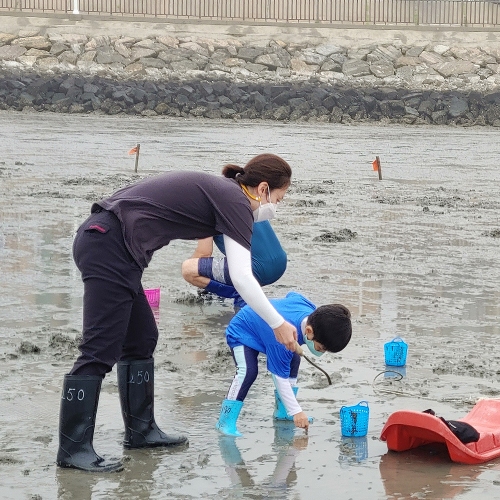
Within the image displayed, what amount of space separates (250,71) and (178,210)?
39.1 meters

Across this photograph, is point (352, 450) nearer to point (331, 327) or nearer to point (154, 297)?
point (331, 327)

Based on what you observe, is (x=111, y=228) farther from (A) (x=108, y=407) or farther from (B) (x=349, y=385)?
(B) (x=349, y=385)

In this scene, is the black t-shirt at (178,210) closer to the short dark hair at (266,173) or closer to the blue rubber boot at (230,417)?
the short dark hair at (266,173)

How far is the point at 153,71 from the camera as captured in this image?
42625 mm

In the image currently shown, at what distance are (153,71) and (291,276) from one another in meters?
34.0

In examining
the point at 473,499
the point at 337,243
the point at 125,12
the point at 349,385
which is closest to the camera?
the point at 473,499

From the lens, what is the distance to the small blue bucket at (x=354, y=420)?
539 centimetres

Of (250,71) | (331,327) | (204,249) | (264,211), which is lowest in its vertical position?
(250,71)

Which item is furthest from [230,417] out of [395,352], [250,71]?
[250,71]

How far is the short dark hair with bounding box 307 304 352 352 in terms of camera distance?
17.3 feet

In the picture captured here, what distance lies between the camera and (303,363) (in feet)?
22.3

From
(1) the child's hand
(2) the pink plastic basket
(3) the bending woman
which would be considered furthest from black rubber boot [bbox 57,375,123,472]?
(2) the pink plastic basket

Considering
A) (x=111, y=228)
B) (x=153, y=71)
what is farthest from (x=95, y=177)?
(x=153, y=71)

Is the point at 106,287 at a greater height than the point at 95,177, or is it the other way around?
the point at 106,287
